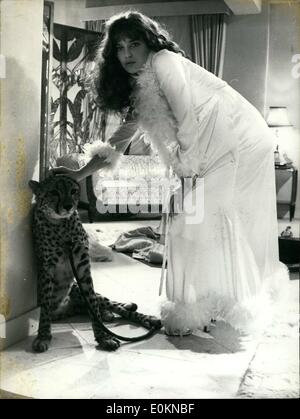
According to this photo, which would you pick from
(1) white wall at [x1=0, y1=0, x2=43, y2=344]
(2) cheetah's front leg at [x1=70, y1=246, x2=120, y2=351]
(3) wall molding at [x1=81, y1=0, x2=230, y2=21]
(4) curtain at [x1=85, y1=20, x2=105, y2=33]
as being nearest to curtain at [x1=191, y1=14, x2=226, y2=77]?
(4) curtain at [x1=85, y1=20, x2=105, y2=33]

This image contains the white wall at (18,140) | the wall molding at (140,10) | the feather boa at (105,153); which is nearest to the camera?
the white wall at (18,140)

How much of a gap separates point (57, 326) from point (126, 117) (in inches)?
39.6

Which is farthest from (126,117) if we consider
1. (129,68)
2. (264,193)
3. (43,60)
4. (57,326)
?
(57,326)

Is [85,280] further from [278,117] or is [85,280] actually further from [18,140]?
[278,117]

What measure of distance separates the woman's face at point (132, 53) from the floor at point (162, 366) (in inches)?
44.5

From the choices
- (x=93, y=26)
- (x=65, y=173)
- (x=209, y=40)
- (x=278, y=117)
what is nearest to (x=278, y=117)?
(x=278, y=117)

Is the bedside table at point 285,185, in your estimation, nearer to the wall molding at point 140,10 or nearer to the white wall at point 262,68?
the white wall at point 262,68

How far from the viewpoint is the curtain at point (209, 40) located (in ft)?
16.9

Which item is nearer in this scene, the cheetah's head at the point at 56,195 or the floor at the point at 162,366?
the floor at the point at 162,366

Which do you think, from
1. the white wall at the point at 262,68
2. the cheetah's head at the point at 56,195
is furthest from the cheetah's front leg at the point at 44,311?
the white wall at the point at 262,68

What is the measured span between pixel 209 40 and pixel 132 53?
3.54 meters

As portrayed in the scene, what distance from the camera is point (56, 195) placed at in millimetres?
1980
